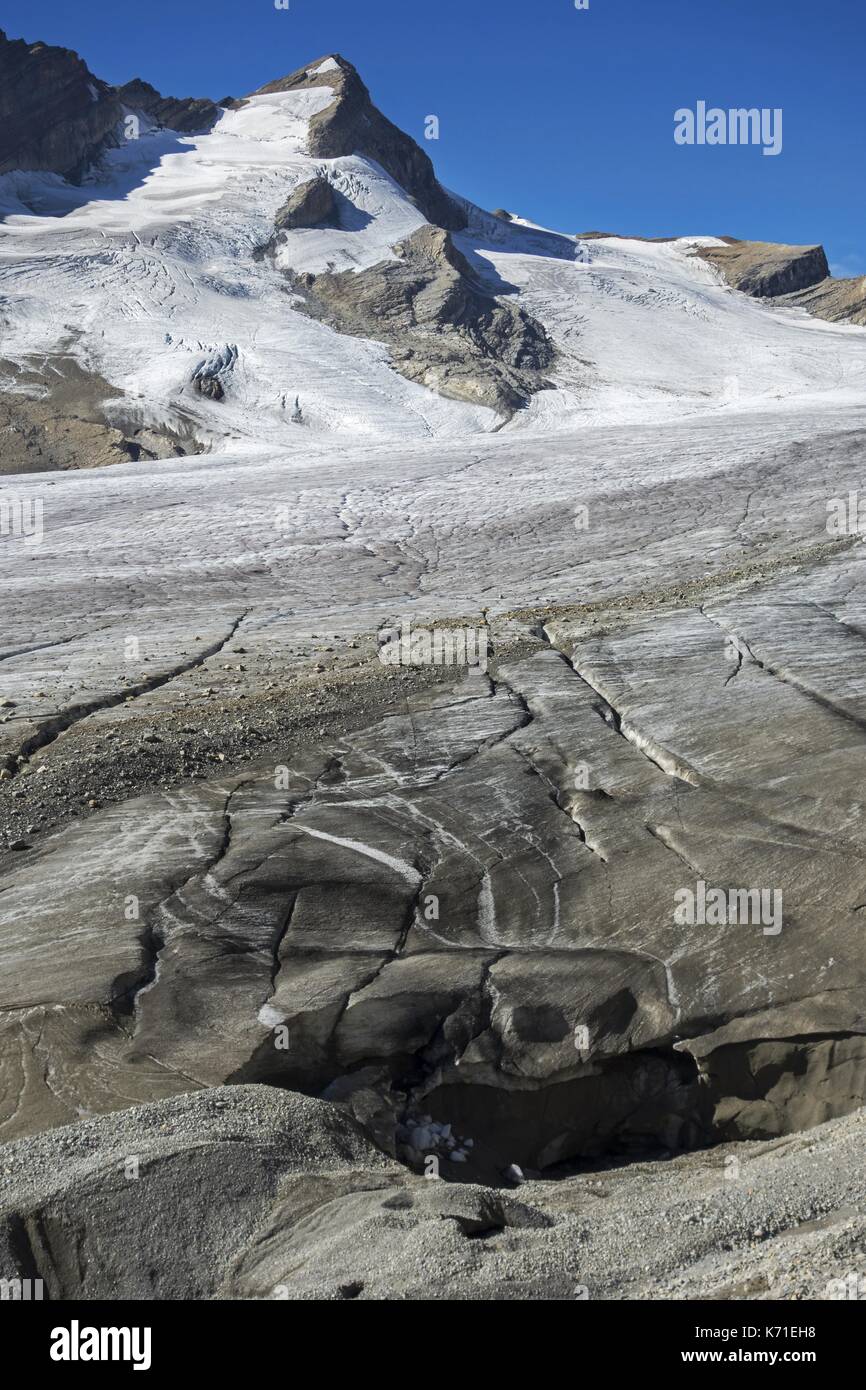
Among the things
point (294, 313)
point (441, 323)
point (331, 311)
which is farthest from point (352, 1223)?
point (331, 311)

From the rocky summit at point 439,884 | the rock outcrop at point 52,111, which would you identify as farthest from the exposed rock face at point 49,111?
the rocky summit at point 439,884

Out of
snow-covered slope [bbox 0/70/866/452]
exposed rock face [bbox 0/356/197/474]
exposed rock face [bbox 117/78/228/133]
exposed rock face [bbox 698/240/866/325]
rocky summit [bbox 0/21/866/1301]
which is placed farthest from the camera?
exposed rock face [bbox 117/78/228/133]

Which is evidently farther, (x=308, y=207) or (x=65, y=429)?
(x=308, y=207)

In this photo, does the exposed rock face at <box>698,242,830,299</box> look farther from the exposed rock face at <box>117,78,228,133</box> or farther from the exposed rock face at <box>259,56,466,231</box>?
the exposed rock face at <box>117,78,228,133</box>

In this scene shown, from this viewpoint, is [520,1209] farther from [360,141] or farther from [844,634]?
[360,141]

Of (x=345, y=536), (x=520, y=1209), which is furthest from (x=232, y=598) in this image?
(x=520, y=1209)

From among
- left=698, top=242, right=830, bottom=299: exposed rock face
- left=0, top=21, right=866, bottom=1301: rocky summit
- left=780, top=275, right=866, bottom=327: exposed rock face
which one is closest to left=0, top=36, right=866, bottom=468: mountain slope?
left=698, top=242, right=830, bottom=299: exposed rock face

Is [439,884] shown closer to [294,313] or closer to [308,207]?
[294,313]
